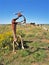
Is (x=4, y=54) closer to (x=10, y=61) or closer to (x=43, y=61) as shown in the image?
(x=10, y=61)

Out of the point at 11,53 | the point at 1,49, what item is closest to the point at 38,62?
the point at 11,53

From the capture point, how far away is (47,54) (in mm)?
12195

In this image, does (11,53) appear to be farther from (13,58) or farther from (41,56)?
(41,56)

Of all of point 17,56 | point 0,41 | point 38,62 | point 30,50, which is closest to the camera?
point 38,62

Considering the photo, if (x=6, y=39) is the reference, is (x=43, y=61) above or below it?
below

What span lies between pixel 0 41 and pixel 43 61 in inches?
158

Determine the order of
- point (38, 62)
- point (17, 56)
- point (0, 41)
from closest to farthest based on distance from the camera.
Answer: point (38, 62), point (17, 56), point (0, 41)

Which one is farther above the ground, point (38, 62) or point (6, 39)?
point (6, 39)

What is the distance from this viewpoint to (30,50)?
1303 centimetres

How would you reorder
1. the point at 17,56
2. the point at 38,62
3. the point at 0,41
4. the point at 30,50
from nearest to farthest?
the point at 38,62, the point at 17,56, the point at 30,50, the point at 0,41

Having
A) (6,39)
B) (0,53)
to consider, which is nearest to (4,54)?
(0,53)

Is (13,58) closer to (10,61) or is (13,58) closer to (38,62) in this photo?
(10,61)

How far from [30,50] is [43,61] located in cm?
193

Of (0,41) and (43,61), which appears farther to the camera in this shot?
(0,41)
